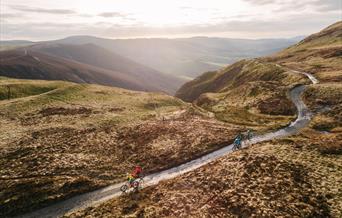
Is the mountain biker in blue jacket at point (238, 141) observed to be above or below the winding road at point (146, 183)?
above

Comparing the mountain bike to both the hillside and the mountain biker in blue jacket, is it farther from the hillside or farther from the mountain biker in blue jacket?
the mountain biker in blue jacket

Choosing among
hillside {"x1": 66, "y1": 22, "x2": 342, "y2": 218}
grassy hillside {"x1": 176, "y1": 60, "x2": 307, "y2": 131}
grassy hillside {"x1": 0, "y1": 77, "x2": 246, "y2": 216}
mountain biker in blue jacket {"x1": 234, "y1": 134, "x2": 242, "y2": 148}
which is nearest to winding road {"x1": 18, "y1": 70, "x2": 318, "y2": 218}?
grassy hillside {"x1": 0, "y1": 77, "x2": 246, "y2": 216}

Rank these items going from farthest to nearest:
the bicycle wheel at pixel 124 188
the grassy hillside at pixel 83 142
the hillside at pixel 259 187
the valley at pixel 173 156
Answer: the grassy hillside at pixel 83 142, the bicycle wheel at pixel 124 188, the valley at pixel 173 156, the hillside at pixel 259 187

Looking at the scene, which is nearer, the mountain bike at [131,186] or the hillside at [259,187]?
the hillside at [259,187]

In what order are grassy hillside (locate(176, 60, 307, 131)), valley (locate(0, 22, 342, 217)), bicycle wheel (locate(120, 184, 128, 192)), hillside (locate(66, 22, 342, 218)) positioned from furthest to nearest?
grassy hillside (locate(176, 60, 307, 131)) < bicycle wheel (locate(120, 184, 128, 192)) < valley (locate(0, 22, 342, 217)) < hillside (locate(66, 22, 342, 218))

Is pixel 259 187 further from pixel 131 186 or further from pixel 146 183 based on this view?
pixel 131 186

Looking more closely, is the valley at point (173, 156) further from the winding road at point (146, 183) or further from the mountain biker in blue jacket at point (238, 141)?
the mountain biker in blue jacket at point (238, 141)

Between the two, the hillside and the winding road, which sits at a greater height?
the hillside

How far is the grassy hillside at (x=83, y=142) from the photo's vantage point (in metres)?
42.9

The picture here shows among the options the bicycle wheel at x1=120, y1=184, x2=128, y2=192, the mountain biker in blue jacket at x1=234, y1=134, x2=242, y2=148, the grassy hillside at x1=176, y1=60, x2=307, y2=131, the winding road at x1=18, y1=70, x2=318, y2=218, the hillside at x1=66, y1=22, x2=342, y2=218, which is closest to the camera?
the hillside at x1=66, y1=22, x2=342, y2=218

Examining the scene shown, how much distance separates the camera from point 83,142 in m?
58.1

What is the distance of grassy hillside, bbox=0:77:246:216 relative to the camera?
42875 millimetres

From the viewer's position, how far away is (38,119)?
70.6 meters

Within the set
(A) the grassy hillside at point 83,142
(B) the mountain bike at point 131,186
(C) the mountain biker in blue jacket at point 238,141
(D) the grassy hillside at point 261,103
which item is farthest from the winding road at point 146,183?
(D) the grassy hillside at point 261,103
